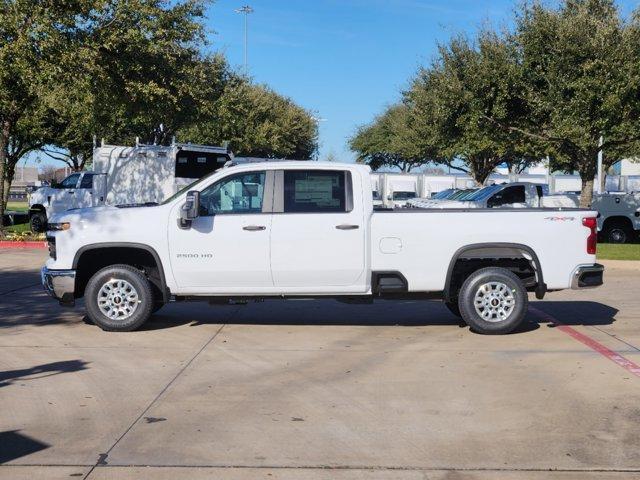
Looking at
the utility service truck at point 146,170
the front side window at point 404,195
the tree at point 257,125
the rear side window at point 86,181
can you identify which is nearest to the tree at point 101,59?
the utility service truck at point 146,170

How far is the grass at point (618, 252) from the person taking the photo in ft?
57.5

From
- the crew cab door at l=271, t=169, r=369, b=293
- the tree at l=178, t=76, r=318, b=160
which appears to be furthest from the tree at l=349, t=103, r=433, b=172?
the crew cab door at l=271, t=169, r=369, b=293

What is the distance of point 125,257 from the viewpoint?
937cm

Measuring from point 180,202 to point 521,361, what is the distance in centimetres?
413

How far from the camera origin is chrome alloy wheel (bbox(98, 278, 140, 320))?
9.16 meters

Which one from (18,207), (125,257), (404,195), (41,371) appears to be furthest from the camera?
(18,207)

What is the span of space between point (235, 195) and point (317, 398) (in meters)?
3.27

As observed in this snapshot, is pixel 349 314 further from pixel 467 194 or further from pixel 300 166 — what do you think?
pixel 467 194

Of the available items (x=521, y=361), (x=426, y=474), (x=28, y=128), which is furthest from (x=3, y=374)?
(x=28, y=128)

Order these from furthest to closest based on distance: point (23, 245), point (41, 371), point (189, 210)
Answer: point (23, 245) < point (189, 210) < point (41, 371)

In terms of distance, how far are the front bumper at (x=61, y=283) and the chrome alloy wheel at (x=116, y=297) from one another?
34cm

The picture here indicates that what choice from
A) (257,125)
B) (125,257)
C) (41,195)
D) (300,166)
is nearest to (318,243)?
(300,166)

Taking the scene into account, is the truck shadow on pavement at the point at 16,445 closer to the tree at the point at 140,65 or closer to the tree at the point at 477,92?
the tree at the point at 140,65

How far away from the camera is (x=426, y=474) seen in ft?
16.0
